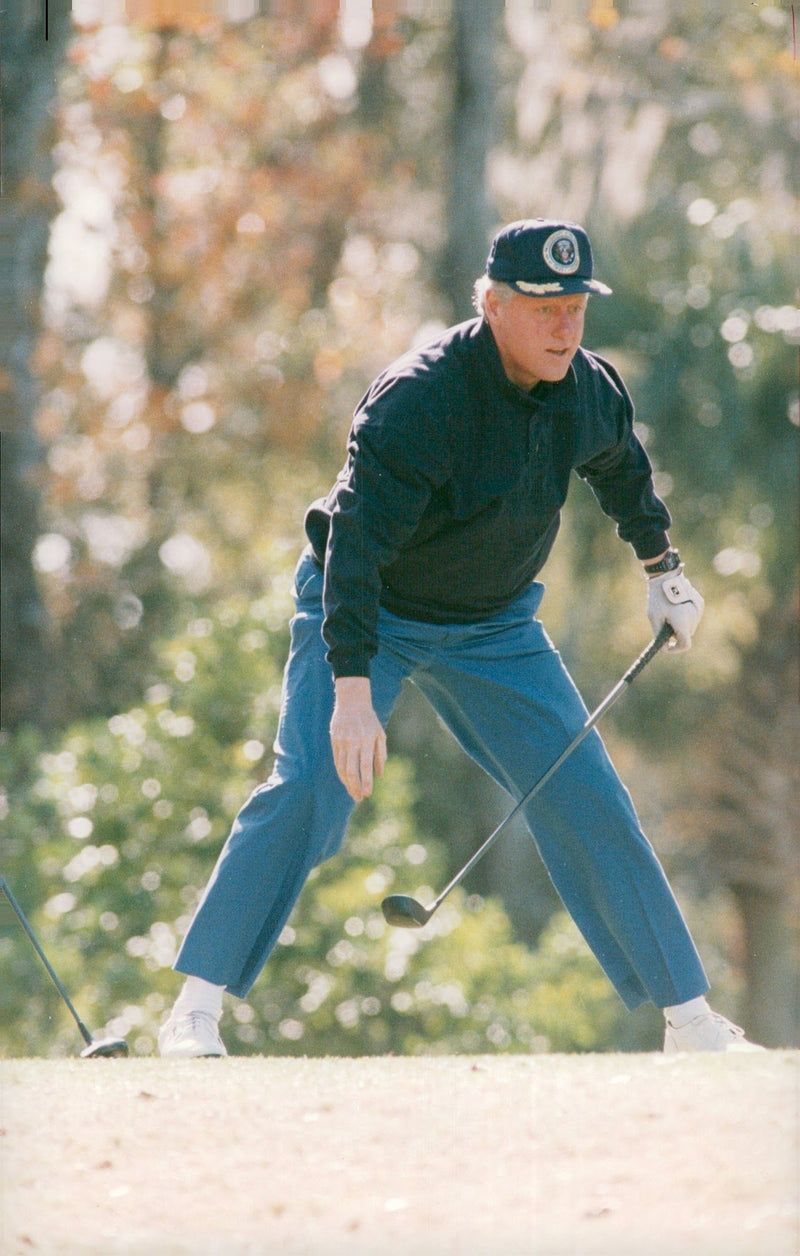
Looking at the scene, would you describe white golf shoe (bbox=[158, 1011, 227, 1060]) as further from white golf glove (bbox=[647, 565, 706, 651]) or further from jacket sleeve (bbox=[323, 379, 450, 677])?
white golf glove (bbox=[647, 565, 706, 651])

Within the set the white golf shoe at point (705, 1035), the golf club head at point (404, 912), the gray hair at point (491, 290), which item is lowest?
the white golf shoe at point (705, 1035)

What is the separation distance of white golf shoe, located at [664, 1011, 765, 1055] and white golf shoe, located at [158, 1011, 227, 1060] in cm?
105

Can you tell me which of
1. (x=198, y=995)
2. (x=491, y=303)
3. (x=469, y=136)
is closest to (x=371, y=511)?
(x=491, y=303)

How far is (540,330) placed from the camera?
12.3 feet

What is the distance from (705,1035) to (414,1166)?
3.52 feet

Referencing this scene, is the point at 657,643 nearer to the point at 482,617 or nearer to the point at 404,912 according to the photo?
the point at 482,617

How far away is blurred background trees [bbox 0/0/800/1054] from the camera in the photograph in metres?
8.02

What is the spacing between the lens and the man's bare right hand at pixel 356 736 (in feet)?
11.6

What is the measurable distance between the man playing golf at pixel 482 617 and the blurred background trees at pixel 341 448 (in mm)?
1543

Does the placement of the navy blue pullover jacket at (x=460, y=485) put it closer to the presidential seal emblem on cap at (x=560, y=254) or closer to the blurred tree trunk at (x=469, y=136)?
the presidential seal emblem on cap at (x=560, y=254)

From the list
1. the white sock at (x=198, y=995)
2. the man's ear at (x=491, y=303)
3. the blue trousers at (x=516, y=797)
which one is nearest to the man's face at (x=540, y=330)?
the man's ear at (x=491, y=303)

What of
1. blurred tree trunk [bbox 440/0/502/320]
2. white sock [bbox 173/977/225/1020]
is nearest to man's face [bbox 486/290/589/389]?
white sock [bbox 173/977/225/1020]

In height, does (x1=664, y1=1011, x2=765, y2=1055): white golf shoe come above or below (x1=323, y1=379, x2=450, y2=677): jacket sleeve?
below

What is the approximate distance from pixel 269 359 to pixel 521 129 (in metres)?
3.46
